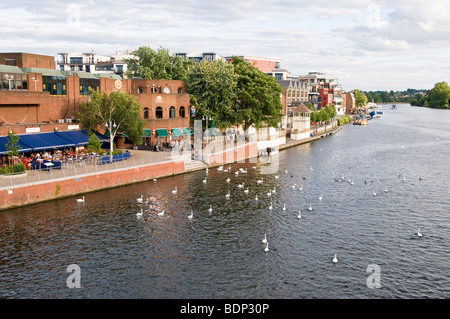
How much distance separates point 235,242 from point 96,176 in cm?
2304

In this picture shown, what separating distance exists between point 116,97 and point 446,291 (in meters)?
49.3

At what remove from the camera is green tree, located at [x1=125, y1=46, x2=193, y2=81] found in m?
91.3

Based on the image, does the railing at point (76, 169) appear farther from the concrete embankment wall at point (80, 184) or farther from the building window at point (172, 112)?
the building window at point (172, 112)

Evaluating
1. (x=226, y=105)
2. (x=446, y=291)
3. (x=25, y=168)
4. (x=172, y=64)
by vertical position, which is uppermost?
(x=172, y=64)

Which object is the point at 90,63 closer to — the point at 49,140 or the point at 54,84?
the point at 54,84

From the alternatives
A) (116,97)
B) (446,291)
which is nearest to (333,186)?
(446,291)

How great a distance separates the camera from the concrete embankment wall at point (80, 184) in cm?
4282

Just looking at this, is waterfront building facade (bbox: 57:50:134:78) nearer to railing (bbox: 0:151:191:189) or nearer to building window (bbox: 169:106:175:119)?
building window (bbox: 169:106:175:119)

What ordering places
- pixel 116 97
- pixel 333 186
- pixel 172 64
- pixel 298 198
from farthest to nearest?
pixel 172 64 < pixel 116 97 < pixel 333 186 < pixel 298 198

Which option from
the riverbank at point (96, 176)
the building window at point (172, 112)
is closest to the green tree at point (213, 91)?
the building window at point (172, 112)

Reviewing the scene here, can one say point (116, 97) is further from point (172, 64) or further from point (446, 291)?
point (446, 291)

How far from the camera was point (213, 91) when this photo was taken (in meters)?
81.8

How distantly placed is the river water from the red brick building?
18538 millimetres

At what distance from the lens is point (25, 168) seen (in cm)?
4772
